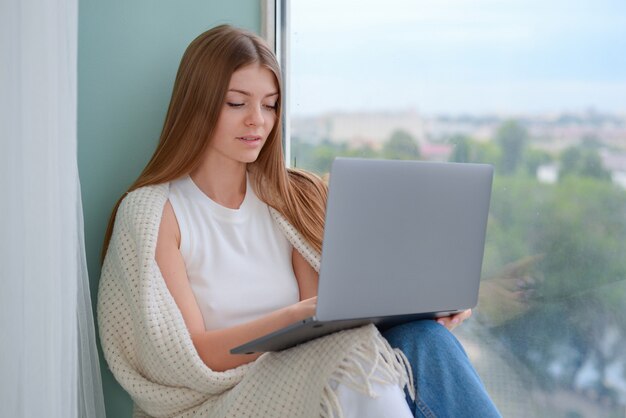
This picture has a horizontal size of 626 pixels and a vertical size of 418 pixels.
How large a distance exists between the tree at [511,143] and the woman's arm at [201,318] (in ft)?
1.82

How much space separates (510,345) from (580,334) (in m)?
0.18

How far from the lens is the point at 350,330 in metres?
1.34

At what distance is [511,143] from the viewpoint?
175cm

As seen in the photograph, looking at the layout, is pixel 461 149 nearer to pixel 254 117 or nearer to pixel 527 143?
pixel 527 143

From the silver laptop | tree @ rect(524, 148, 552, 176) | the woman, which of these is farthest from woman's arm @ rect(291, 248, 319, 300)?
tree @ rect(524, 148, 552, 176)

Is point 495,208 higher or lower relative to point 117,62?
lower

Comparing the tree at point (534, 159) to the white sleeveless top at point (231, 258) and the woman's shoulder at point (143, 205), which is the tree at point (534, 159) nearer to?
the white sleeveless top at point (231, 258)

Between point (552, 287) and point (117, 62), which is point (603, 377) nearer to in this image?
point (552, 287)

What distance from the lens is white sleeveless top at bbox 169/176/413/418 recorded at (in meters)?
1.70

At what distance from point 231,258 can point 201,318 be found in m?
0.17

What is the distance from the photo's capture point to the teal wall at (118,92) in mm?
1814

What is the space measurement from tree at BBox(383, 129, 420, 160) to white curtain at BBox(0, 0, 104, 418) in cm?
89

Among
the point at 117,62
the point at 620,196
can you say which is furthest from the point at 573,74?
the point at 117,62

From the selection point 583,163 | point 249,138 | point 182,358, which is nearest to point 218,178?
point 249,138
